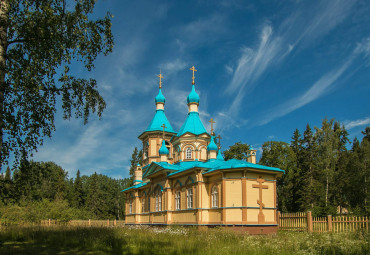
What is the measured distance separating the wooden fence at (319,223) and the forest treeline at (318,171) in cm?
1263

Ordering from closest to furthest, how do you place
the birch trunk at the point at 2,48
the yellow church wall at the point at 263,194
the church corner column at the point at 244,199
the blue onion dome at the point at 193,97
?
the birch trunk at the point at 2,48 < the church corner column at the point at 244,199 < the yellow church wall at the point at 263,194 < the blue onion dome at the point at 193,97

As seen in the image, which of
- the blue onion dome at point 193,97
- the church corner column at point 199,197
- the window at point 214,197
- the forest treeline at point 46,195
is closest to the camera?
the forest treeline at point 46,195

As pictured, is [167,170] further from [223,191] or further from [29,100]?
[29,100]

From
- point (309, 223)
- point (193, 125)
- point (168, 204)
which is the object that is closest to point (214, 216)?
point (168, 204)

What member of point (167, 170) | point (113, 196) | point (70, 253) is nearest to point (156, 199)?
point (167, 170)

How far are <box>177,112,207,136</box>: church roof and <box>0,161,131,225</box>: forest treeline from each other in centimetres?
1176

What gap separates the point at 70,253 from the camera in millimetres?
10430

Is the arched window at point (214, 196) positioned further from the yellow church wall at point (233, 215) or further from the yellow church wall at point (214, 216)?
the yellow church wall at point (233, 215)

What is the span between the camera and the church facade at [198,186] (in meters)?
20.4

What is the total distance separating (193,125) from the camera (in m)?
29.9

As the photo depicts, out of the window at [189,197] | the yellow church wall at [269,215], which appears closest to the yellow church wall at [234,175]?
the yellow church wall at [269,215]

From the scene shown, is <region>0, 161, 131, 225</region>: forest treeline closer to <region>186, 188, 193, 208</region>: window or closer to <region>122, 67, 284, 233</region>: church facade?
<region>122, 67, 284, 233</region>: church facade

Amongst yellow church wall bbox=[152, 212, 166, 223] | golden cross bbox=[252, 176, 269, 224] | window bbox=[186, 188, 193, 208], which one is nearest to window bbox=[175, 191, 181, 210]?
window bbox=[186, 188, 193, 208]

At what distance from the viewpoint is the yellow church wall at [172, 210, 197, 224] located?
22.8 m
